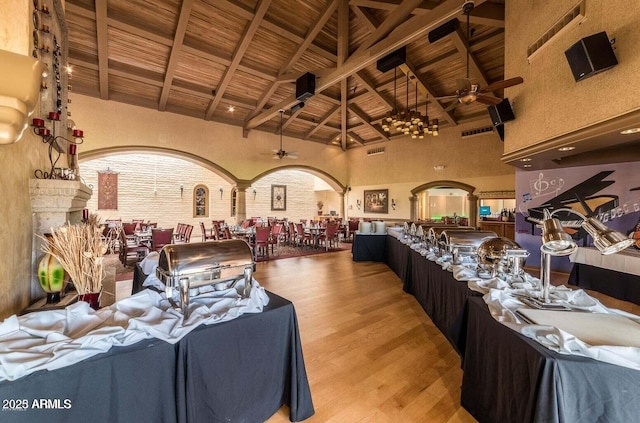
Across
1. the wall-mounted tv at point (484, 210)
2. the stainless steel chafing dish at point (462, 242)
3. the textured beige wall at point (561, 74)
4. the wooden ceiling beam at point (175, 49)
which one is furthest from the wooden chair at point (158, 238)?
the wall-mounted tv at point (484, 210)

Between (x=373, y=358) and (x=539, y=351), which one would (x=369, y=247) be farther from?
(x=539, y=351)

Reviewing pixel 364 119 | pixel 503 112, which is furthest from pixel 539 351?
pixel 364 119

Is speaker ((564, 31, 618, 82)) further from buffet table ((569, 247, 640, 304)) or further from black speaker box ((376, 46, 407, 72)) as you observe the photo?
black speaker box ((376, 46, 407, 72))

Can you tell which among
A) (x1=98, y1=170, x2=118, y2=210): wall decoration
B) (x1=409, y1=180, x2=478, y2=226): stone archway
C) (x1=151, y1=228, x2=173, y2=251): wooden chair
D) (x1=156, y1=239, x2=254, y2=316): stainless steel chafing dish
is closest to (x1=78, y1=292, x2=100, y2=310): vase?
(x1=156, y1=239, x2=254, y2=316): stainless steel chafing dish

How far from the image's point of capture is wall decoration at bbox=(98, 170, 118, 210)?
10117 millimetres

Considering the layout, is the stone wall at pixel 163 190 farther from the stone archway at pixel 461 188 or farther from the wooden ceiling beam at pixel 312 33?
the stone archway at pixel 461 188

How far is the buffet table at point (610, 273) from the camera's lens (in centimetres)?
360

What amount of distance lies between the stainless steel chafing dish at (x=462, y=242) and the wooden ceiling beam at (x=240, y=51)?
231 inches

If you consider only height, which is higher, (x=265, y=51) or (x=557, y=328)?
(x=265, y=51)

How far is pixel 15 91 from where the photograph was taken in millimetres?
1059

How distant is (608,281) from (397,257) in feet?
10.1

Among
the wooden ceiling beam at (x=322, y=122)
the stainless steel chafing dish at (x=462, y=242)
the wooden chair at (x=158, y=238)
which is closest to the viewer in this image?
the stainless steel chafing dish at (x=462, y=242)

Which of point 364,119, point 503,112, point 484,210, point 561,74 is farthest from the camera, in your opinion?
point 364,119

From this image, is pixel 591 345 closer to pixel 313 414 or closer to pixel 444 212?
pixel 313 414
